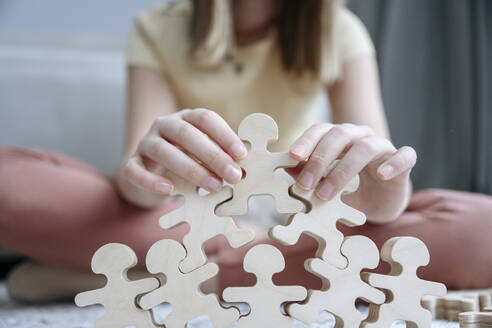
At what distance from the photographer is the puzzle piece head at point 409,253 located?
58 cm

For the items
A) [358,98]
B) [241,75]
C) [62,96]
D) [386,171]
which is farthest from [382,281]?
[62,96]

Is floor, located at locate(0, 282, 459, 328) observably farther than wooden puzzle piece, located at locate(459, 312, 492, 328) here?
Yes

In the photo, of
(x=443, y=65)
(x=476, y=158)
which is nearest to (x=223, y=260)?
(x=476, y=158)

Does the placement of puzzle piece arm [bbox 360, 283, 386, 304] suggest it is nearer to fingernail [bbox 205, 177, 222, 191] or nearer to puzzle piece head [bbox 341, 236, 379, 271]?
puzzle piece head [bbox 341, 236, 379, 271]

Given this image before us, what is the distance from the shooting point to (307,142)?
585 mm

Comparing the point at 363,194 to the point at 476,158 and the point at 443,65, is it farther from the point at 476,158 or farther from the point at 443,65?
the point at 443,65

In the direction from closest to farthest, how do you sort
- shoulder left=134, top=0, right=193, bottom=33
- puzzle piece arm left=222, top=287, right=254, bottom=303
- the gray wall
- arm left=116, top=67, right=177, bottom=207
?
puzzle piece arm left=222, top=287, right=254, bottom=303 < arm left=116, top=67, right=177, bottom=207 < shoulder left=134, top=0, right=193, bottom=33 < the gray wall

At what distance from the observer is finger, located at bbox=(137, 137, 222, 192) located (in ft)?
1.90

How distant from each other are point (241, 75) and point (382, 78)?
3.32ft

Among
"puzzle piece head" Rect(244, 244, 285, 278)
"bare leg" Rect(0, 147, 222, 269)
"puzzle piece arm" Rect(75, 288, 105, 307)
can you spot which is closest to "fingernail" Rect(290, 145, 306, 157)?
"puzzle piece head" Rect(244, 244, 285, 278)

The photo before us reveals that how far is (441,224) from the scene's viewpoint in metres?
0.96

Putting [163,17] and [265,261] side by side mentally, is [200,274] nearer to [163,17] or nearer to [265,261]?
[265,261]

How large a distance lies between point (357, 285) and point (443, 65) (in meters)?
1.74

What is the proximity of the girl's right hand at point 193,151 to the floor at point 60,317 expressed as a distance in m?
0.25
